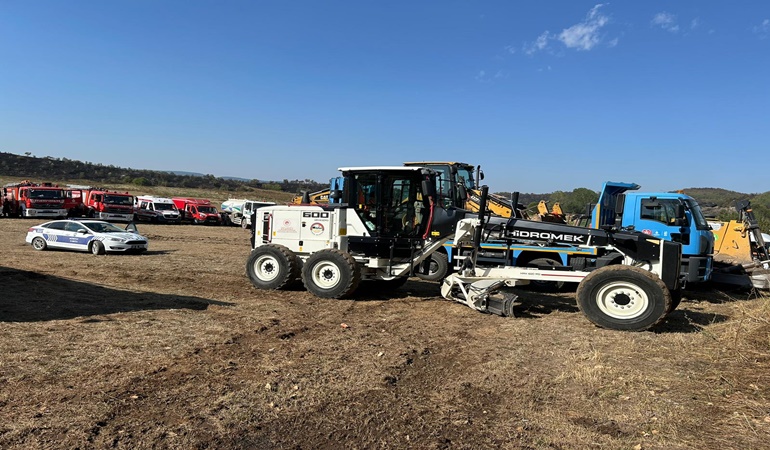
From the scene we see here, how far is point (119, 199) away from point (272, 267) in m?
27.5

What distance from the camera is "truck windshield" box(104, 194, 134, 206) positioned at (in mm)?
34219

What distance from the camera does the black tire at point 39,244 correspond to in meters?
18.7

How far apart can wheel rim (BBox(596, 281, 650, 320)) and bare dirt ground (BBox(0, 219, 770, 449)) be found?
1.20 feet

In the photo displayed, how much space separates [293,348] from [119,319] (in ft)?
9.82

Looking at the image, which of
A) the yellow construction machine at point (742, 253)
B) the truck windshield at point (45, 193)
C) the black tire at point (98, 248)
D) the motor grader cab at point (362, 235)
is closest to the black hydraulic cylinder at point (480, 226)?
the motor grader cab at point (362, 235)

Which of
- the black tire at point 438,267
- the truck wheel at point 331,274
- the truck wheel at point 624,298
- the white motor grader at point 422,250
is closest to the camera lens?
the truck wheel at point 624,298

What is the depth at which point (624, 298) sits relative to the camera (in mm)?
8125

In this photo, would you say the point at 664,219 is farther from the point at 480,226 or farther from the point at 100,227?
the point at 100,227

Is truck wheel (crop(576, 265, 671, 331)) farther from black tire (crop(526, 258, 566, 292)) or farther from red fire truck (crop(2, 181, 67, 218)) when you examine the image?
red fire truck (crop(2, 181, 67, 218))

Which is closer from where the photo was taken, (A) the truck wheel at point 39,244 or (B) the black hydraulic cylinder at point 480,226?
(B) the black hydraulic cylinder at point 480,226

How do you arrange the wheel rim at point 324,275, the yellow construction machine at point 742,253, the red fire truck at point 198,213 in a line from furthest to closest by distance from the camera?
1. the red fire truck at point 198,213
2. the yellow construction machine at point 742,253
3. the wheel rim at point 324,275

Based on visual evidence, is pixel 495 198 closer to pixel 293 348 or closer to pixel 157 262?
pixel 157 262

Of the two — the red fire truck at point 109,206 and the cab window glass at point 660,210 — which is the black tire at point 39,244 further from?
the cab window glass at point 660,210

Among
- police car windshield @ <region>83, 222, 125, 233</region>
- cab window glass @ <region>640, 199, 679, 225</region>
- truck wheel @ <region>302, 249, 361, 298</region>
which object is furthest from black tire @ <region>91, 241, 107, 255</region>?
cab window glass @ <region>640, 199, 679, 225</region>
